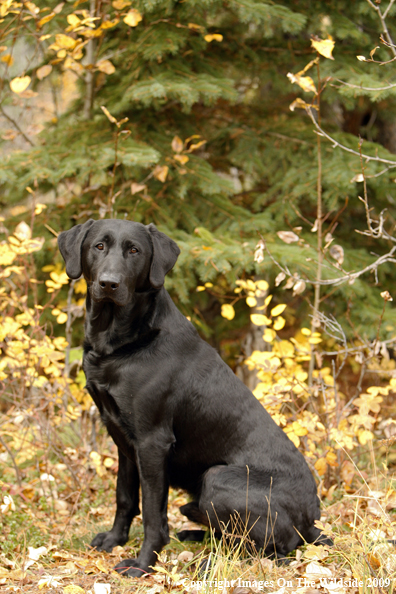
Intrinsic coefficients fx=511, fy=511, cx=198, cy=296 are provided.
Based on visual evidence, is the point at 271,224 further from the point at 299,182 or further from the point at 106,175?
the point at 106,175

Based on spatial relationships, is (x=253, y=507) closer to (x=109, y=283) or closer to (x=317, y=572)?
(x=317, y=572)

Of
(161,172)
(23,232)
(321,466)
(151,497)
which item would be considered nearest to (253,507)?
(151,497)

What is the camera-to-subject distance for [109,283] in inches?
105

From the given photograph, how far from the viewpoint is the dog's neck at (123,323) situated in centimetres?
290

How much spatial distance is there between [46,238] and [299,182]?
2.59 metres

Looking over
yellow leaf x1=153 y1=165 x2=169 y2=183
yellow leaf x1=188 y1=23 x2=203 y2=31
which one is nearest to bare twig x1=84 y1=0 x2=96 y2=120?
yellow leaf x1=188 y1=23 x2=203 y2=31

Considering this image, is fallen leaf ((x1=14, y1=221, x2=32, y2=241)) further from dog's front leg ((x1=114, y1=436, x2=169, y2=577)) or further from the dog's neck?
dog's front leg ((x1=114, y1=436, x2=169, y2=577))

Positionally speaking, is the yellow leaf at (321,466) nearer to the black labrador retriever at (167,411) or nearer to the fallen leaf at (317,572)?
the black labrador retriever at (167,411)

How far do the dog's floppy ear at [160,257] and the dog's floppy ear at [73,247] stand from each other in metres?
0.39

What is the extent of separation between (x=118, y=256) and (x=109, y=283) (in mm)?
212

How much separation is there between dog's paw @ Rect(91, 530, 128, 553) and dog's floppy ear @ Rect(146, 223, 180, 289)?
1616mm

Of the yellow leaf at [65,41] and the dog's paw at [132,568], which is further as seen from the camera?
the yellow leaf at [65,41]

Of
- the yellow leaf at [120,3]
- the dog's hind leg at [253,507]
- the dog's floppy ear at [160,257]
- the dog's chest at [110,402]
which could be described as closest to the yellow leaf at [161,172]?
the yellow leaf at [120,3]

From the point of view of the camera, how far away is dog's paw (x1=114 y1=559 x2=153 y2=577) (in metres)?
2.76
